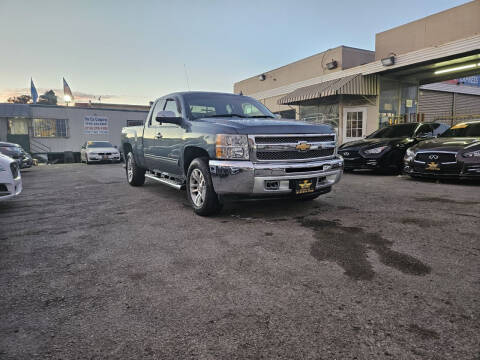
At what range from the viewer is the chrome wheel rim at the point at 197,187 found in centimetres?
463

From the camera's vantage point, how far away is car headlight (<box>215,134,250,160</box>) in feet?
13.7

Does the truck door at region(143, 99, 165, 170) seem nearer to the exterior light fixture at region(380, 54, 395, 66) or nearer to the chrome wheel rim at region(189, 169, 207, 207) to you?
the chrome wheel rim at region(189, 169, 207, 207)

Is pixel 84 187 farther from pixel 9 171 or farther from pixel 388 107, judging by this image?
pixel 388 107

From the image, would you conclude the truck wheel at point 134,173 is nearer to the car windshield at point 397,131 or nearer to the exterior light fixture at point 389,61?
the car windshield at point 397,131

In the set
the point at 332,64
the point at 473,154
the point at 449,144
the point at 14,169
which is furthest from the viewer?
the point at 332,64

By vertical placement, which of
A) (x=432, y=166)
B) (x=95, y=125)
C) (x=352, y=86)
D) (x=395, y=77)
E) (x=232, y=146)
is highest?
(x=395, y=77)

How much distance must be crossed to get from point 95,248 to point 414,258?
3.09 m

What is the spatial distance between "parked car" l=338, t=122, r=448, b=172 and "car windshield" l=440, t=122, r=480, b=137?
3.61 feet

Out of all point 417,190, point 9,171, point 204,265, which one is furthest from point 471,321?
point 9,171

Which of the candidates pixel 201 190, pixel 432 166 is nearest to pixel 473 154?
pixel 432 166

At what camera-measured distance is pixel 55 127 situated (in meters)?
25.5

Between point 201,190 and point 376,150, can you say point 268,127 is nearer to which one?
point 201,190

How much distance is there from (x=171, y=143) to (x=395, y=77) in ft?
44.8

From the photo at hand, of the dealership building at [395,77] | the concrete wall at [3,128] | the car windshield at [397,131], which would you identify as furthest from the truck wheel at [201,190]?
the concrete wall at [3,128]
